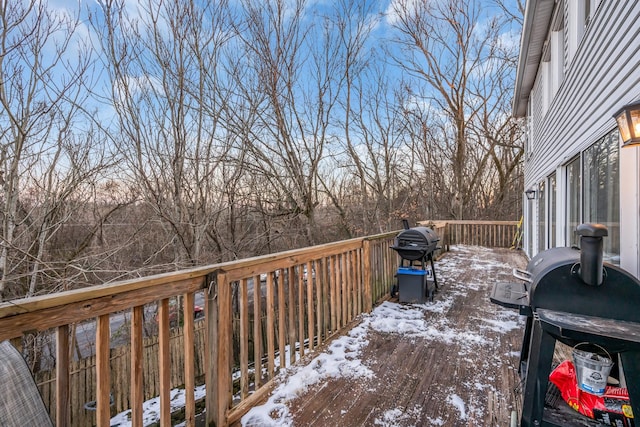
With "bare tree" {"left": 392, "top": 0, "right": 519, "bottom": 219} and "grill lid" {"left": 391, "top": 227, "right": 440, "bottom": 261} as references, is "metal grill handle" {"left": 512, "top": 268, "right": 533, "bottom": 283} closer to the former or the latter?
"grill lid" {"left": 391, "top": 227, "right": 440, "bottom": 261}

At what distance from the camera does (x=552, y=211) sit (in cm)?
516

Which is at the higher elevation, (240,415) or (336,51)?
(336,51)

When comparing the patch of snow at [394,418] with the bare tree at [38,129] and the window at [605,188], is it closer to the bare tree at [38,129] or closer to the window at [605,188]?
the window at [605,188]

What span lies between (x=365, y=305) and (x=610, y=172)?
2680mm

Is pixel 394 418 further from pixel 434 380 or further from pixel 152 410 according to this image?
pixel 152 410

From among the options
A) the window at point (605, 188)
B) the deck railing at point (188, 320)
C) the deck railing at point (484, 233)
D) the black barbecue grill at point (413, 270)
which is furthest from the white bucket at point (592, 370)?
the deck railing at point (484, 233)

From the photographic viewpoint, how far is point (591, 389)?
5.14 ft

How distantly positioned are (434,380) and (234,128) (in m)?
7.36

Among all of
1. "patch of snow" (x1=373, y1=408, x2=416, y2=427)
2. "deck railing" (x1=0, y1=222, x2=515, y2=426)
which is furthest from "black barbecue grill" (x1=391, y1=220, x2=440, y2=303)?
"patch of snow" (x1=373, y1=408, x2=416, y2=427)

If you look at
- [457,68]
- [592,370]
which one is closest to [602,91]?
[592,370]

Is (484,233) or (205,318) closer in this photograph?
(205,318)

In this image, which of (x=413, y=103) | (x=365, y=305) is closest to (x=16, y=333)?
(x=365, y=305)

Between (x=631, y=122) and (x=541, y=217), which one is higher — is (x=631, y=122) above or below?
above

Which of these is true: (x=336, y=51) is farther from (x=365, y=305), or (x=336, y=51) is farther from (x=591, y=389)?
(x=591, y=389)
